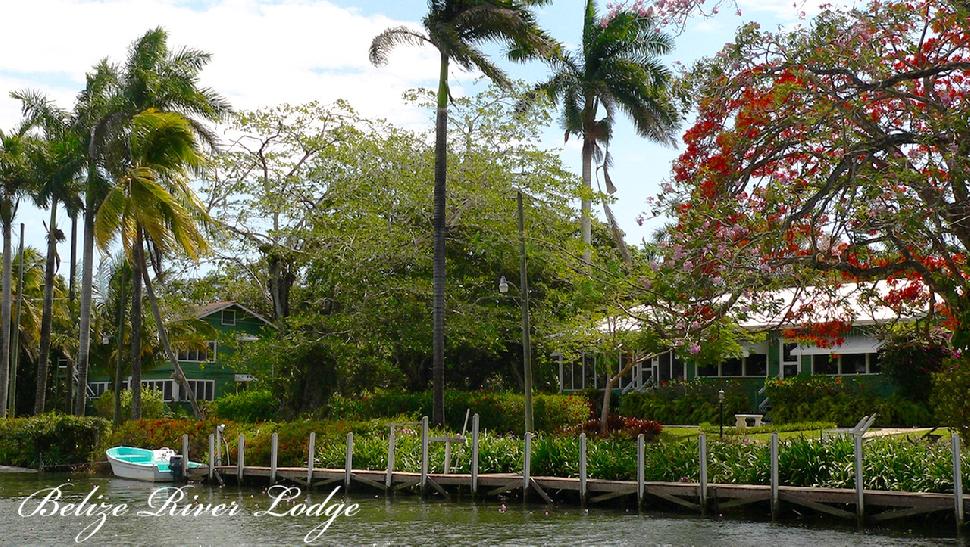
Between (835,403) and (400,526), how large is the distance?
65.7 ft

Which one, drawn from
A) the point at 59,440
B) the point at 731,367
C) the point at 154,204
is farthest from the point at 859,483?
the point at 59,440

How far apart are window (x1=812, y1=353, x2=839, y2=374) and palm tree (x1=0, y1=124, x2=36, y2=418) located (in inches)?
1190

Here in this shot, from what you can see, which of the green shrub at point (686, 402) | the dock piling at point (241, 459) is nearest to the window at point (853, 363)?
the green shrub at point (686, 402)

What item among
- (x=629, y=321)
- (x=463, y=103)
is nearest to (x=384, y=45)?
(x=463, y=103)

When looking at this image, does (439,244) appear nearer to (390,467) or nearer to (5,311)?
(390,467)

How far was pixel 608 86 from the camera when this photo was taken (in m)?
46.8

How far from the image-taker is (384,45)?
31125mm

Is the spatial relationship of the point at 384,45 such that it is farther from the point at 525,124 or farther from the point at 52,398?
the point at 52,398

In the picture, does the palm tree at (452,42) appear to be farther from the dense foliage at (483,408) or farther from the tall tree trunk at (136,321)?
the tall tree trunk at (136,321)

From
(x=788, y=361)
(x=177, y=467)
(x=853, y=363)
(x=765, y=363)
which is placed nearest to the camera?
(x=177, y=467)

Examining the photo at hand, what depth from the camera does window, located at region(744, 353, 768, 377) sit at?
41.2m

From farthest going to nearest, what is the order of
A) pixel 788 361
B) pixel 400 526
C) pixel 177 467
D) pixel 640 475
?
pixel 788 361
pixel 177 467
pixel 640 475
pixel 400 526

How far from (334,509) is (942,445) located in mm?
12095

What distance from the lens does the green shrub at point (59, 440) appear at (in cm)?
3616
